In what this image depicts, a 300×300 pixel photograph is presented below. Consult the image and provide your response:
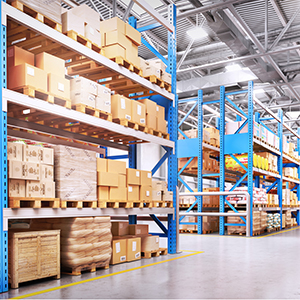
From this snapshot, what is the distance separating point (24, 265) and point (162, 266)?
7.74ft

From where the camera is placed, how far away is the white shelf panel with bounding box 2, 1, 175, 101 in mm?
4598

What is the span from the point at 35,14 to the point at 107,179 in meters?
2.66

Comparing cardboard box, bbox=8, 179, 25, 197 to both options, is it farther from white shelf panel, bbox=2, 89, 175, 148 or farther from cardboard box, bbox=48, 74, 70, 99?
cardboard box, bbox=48, 74, 70, 99

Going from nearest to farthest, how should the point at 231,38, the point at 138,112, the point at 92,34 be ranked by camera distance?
the point at 92,34 → the point at 138,112 → the point at 231,38

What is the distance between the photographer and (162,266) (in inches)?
240

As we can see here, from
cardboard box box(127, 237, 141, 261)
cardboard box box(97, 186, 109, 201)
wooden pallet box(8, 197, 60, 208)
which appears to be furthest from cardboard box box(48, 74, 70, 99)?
cardboard box box(127, 237, 141, 261)

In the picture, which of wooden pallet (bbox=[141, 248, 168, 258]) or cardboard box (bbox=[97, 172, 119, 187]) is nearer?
cardboard box (bbox=[97, 172, 119, 187])

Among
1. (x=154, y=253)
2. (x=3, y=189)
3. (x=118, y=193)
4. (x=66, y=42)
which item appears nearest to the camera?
(x=3, y=189)

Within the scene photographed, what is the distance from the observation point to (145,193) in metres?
6.97

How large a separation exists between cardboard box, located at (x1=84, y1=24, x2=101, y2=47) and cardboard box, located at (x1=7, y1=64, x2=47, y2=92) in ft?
4.04

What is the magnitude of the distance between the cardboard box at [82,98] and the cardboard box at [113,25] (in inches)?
56.4

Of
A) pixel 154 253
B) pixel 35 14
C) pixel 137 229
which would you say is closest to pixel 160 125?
pixel 137 229

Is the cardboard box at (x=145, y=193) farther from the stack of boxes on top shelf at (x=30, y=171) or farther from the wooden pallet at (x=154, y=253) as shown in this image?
the stack of boxes on top shelf at (x=30, y=171)

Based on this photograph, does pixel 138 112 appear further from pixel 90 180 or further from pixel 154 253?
pixel 154 253
